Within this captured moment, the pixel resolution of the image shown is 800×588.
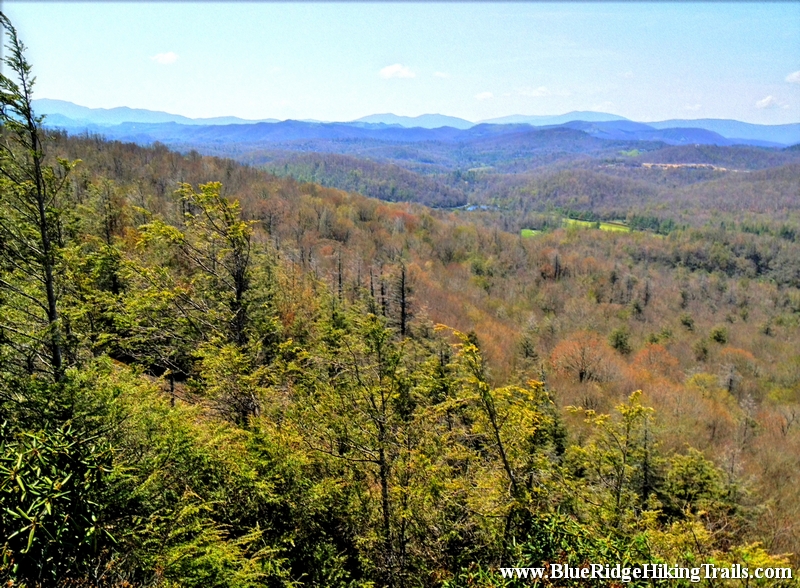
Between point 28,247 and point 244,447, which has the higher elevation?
point 28,247

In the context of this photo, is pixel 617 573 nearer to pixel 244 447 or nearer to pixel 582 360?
pixel 244 447

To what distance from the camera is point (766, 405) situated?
34844 millimetres

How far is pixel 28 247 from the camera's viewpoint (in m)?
6.70

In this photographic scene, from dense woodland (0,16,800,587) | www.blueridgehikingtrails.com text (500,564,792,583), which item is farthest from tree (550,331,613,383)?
www.blueridgehikingtrails.com text (500,564,792,583)

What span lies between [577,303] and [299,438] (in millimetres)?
58720

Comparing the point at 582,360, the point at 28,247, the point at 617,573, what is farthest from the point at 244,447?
the point at 582,360

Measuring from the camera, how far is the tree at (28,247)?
6219mm

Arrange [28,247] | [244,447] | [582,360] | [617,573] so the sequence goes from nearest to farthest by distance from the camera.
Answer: [617,573] < [28,247] < [244,447] < [582,360]

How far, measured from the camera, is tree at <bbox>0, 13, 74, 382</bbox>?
6.22 meters

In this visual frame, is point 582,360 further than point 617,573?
Yes

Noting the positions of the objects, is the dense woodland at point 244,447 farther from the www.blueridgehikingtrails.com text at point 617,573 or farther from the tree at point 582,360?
the tree at point 582,360

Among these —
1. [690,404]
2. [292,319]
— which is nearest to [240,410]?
[292,319]

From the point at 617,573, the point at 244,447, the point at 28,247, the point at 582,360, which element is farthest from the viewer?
the point at 582,360

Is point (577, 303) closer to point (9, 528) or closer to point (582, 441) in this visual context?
point (582, 441)
